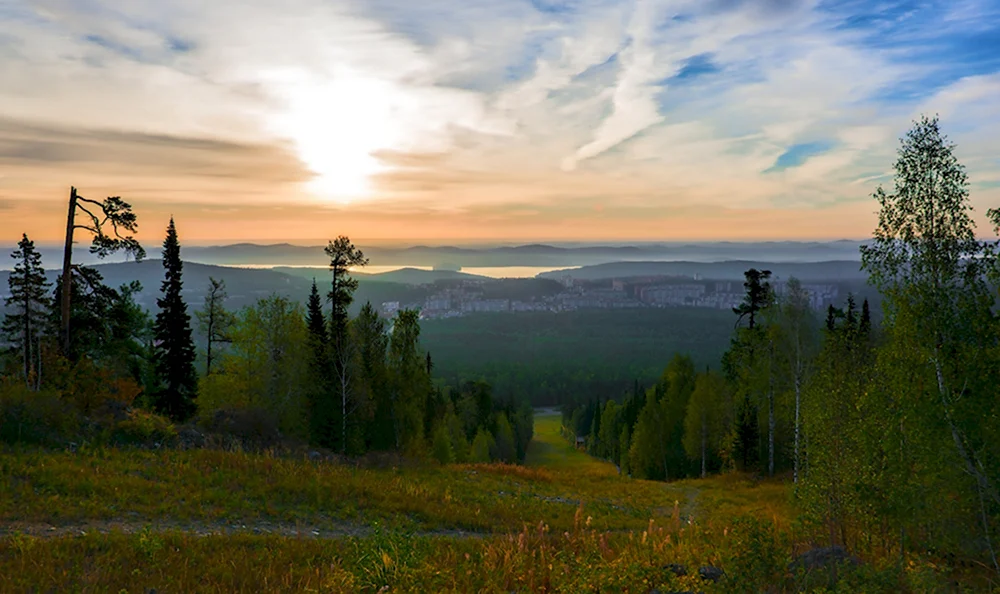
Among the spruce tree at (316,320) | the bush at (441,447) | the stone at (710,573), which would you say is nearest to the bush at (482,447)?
the bush at (441,447)

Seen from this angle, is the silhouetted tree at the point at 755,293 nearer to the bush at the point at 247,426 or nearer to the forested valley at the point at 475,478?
the forested valley at the point at 475,478

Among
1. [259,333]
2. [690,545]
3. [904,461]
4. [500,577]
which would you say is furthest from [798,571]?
[259,333]

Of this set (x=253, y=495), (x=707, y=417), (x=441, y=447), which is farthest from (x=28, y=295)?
(x=707, y=417)

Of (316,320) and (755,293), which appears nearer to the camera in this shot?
(316,320)

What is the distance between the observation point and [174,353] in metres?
37.5

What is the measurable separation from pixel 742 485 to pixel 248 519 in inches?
1256

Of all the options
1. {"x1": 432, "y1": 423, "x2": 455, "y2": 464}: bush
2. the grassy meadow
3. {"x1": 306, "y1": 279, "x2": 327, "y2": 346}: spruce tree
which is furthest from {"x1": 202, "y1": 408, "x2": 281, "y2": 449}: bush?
{"x1": 432, "y1": 423, "x2": 455, "y2": 464}: bush

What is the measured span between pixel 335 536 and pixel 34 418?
39.1 feet

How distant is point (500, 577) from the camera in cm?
835

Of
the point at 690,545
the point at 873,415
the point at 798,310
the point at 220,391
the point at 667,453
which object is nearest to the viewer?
the point at 690,545

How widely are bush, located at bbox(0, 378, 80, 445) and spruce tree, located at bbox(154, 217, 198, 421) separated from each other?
63.4 feet

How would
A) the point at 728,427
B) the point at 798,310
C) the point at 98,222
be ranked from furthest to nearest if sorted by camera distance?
1. the point at 728,427
2. the point at 798,310
3. the point at 98,222

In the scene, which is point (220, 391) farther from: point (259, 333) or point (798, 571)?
point (798, 571)

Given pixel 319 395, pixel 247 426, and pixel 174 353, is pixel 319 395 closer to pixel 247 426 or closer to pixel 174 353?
pixel 247 426
